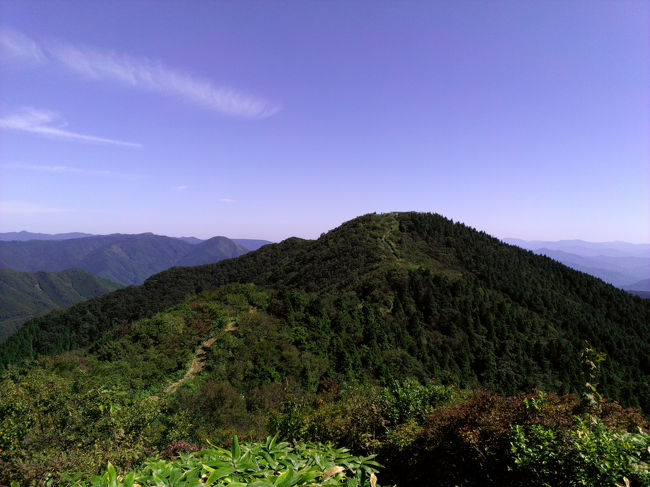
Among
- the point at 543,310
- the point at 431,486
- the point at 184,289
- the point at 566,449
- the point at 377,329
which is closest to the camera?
the point at 566,449

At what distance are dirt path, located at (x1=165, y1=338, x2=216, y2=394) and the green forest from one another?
0.11 meters

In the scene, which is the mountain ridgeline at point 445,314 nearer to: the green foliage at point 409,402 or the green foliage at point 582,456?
the green foliage at point 409,402

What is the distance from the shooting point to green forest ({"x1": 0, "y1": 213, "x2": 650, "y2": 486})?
Result: 3.72 meters

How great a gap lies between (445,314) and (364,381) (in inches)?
768

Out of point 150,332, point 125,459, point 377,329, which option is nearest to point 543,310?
point 377,329

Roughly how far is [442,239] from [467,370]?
120 ft

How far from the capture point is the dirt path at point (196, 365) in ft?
→ 53.1

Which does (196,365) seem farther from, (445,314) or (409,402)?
(445,314)

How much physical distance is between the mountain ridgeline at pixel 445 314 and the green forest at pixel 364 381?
24cm

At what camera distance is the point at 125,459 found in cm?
605

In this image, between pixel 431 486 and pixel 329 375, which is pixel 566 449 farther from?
pixel 329 375

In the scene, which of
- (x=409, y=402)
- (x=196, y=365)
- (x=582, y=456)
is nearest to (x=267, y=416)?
(x=409, y=402)

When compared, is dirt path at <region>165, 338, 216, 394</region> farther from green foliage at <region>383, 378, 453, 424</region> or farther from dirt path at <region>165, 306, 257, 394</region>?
green foliage at <region>383, 378, 453, 424</region>

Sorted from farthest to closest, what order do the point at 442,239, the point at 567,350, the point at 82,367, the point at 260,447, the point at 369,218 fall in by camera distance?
the point at 369,218
the point at 442,239
the point at 567,350
the point at 82,367
the point at 260,447
